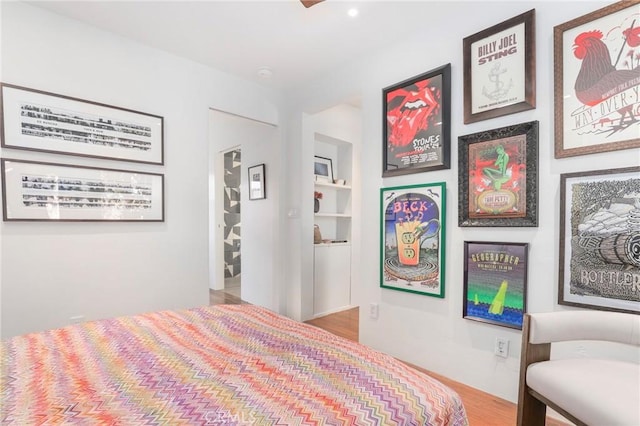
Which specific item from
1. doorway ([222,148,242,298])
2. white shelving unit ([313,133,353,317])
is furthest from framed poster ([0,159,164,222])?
doorway ([222,148,242,298])

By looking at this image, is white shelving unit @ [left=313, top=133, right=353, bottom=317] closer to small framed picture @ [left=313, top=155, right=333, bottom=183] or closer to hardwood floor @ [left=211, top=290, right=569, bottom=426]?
small framed picture @ [left=313, top=155, right=333, bottom=183]

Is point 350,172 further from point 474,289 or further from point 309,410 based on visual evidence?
point 309,410

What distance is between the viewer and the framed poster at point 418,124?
7.34 ft

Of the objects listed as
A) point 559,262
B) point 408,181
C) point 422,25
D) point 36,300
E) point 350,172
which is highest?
point 422,25

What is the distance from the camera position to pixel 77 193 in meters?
2.28

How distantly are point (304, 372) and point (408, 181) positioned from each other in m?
1.79

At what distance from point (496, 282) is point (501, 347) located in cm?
40

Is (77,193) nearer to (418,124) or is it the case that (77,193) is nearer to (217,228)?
(418,124)

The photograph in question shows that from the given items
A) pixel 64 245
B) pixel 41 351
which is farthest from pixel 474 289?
pixel 64 245

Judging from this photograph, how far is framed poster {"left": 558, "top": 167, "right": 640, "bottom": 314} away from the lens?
152 centimetres

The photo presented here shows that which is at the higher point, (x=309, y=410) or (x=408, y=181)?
(x=408, y=181)

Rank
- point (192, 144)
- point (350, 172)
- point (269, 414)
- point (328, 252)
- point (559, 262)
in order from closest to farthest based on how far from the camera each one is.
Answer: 1. point (269, 414)
2. point (559, 262)
3. point (192, 144)
4. point (328, 252)
5. point (350, 172)

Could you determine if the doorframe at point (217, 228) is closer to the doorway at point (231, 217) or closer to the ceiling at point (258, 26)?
the doorway at point (231, 217)

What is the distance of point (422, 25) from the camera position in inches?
91.9
